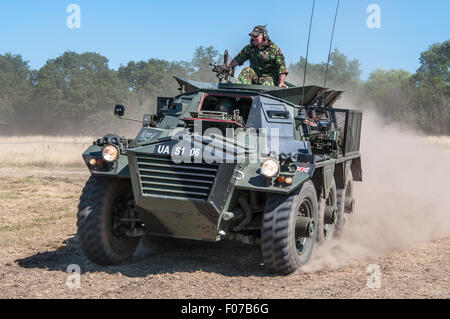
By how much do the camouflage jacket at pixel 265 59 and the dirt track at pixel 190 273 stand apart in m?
3.23

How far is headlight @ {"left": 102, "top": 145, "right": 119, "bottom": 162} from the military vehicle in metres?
0.02

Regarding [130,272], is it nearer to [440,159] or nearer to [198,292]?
[198,292]

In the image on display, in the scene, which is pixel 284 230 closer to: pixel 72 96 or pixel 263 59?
pixel 263 59

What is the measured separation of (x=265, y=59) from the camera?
34.9 feet

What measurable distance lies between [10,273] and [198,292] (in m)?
2.45

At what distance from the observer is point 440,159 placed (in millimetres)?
15656

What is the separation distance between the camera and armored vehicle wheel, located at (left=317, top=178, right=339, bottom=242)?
8.48 meters

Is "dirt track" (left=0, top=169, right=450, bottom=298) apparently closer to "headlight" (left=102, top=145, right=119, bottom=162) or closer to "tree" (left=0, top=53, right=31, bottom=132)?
"headlight" (left=102, top=145, right=119, bottom=162)

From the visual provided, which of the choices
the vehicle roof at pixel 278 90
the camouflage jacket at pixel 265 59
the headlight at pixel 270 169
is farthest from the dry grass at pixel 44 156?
the headlight at pixel 270 169

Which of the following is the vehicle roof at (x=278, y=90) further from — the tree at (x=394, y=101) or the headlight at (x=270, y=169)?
the tree at (x=394, y=101)

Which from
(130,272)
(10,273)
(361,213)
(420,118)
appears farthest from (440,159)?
(420,118)

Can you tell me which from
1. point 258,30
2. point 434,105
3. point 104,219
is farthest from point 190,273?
point 434,105

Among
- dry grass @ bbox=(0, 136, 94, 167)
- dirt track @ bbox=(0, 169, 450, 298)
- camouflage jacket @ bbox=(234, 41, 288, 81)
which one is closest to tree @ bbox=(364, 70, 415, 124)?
dry grass @ bbox=(0, 136, 94, 167)

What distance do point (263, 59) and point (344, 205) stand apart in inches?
118
